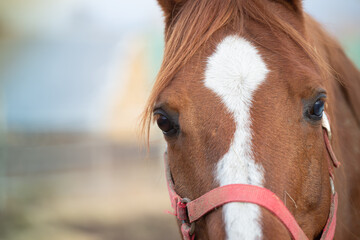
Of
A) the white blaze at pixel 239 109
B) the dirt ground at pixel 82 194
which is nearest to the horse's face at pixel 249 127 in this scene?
the white blaze at pixel 239 109

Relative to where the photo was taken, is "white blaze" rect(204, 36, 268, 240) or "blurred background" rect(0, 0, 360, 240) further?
"blurred background" rect(0, 0, 360, 240)

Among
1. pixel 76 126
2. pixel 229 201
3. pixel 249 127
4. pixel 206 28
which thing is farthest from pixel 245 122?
pixel 76 126

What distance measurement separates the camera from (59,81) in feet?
33.6

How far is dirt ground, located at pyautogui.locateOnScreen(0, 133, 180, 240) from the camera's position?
22.3ft

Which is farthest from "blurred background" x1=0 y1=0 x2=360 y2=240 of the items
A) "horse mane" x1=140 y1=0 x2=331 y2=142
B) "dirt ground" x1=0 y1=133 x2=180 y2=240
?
→ "horse mane" x1=140 y1=0 x2=331 y2=142

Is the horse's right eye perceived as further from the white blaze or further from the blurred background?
the blurred background

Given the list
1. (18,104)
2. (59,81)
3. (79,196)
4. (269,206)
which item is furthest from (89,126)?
(269,206)

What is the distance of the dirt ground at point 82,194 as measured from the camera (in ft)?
22.3

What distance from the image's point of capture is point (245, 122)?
1493 millimetres

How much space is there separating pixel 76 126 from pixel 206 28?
9.60 m

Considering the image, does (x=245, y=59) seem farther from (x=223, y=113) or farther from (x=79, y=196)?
(x=79, y=196)

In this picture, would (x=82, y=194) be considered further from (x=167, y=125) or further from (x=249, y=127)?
(x=249, y=127)

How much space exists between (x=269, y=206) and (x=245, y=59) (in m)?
0.63

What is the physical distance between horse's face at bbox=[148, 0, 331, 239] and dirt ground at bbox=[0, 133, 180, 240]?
16.5ft
